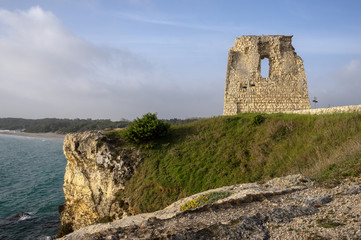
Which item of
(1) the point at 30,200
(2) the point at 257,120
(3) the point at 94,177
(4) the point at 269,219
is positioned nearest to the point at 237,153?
(2) the point at 257,120

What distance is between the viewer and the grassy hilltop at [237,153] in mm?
11102

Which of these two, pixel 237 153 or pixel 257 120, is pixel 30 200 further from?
pixel 257 120

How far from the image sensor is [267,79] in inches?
814

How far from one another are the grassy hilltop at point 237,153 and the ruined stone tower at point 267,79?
18.0ft

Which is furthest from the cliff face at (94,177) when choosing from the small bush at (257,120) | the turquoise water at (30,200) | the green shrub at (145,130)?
the small bush at (257,120)

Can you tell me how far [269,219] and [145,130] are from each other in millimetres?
10484

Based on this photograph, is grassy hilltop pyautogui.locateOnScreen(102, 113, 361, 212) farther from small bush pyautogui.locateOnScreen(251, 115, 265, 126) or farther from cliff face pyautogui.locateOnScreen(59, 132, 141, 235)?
cliff face pyautogui.locateOnScreen(59, 132, 141, 235)

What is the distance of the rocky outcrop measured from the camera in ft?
14.0

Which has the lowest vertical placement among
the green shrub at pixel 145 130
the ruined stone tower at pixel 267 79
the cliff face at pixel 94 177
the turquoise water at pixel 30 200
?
the turquoise water at pixel 30 200

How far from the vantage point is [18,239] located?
554 inches

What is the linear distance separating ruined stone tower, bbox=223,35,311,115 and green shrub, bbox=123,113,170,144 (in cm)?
835

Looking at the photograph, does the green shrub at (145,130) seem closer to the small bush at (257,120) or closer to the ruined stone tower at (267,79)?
the small bush at (257,120)

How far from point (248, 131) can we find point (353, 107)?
20.4ft

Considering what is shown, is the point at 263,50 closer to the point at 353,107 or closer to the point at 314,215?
the point at 353,107
